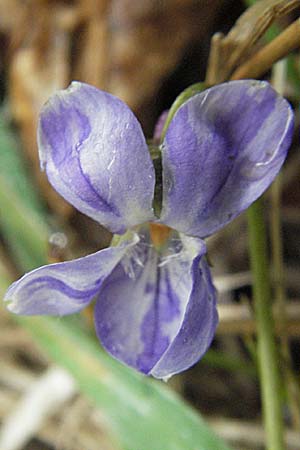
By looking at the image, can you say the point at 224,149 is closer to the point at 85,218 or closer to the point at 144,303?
the point at 144,303

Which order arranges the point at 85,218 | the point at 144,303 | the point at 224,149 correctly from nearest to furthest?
the point at 224,149 < the point at 144,303 < the point at 85,218

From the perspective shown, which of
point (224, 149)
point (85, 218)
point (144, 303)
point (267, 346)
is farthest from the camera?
point (85, 218)

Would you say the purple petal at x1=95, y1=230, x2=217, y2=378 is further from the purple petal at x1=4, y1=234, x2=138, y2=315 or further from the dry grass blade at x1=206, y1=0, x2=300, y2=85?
the dry grass blade at x1=206, y1=0, x2=300, y2=85

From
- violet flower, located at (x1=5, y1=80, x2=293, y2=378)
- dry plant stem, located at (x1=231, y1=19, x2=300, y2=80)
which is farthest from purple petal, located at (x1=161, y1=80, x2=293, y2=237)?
dry plant stem, located at (x1=231, y1=19, x2=300, y2=80)

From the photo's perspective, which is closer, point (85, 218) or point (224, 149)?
point (224, 149)

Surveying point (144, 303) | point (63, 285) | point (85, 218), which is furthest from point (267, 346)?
point (85, 218)

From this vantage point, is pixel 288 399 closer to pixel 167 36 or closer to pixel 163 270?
pixel 163 270

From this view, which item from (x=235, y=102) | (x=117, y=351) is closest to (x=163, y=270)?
(x=117, y=351)

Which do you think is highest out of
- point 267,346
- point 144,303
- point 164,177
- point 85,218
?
point 164,177
